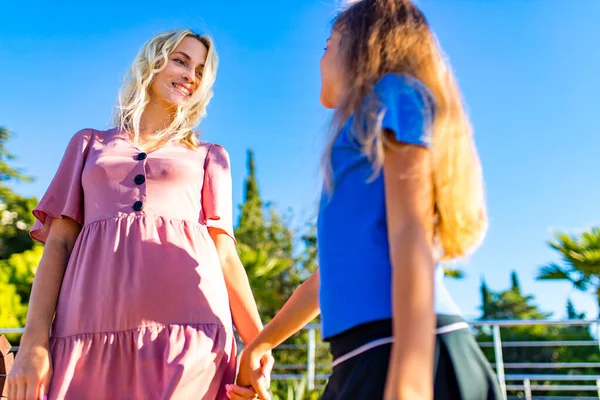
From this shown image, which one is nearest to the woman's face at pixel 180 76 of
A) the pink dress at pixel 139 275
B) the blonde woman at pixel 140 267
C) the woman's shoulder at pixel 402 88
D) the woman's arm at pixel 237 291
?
the blonde woman at pixel 140 267

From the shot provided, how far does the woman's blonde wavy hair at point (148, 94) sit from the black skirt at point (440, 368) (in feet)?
3.36

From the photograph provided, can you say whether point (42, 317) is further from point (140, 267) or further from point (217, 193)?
point (217, 193)

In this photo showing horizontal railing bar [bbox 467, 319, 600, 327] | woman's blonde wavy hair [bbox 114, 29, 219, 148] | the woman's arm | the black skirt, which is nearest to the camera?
the black skirt

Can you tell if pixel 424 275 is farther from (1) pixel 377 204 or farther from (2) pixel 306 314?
(2) pixel 306 314

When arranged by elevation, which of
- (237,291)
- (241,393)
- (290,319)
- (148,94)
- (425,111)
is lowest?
(241,393)

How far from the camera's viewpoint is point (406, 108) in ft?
3.05

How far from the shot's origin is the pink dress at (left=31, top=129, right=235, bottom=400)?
1417mm

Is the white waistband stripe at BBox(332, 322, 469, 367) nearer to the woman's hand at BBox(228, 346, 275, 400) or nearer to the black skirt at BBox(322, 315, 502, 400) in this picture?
the black skirt at BBox(322, 315, 502, 400)

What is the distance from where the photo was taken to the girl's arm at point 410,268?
76cm

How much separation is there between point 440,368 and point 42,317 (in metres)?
0.99

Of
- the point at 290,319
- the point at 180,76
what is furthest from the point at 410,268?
the point at 180,76

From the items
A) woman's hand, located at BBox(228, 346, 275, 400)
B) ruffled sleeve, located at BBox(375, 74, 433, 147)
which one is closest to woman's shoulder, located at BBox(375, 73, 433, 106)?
ruffled sleeve, located at BBox(375, 74, 433, 147)

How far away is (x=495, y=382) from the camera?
915 millimetres

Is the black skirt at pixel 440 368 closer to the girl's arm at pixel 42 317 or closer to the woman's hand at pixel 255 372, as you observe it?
the woman's hand at pixel 255 372
